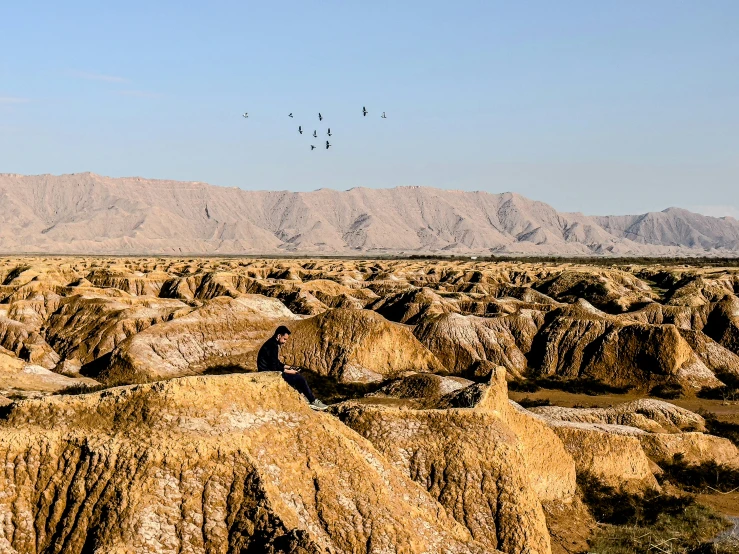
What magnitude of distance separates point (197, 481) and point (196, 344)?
26.9 m

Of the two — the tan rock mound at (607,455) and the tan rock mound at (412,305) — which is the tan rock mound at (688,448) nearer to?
the tan rock mound at (607,455)

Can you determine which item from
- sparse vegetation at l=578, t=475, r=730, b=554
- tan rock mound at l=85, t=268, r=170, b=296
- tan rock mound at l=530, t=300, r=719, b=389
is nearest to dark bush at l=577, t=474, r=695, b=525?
sparse vegetation at l=578, t=475, r=730, b=554

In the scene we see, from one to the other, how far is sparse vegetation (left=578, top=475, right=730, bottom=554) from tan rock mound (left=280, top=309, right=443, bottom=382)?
16.5 metres

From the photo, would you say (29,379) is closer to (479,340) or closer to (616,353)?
(479,340)

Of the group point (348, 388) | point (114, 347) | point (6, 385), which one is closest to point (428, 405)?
point (348, 388)

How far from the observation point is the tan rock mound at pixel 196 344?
37125mm

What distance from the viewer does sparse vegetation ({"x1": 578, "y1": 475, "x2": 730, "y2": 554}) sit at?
19188 mm

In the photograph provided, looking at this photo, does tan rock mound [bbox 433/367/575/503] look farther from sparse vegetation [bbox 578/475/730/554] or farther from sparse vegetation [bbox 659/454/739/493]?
sparse vegetation [bbox 659/454/739/493]

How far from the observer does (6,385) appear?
103 feet

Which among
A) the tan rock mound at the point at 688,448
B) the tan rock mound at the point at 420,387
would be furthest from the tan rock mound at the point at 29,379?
the tan rock mound at the point at 688,448

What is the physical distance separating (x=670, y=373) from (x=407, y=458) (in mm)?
28939

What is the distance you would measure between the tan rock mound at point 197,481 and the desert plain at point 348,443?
0.03 m

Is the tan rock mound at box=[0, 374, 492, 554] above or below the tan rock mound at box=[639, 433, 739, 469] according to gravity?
above

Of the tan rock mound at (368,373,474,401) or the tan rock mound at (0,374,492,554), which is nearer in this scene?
the tan rock mound at (0,374,492,554)
